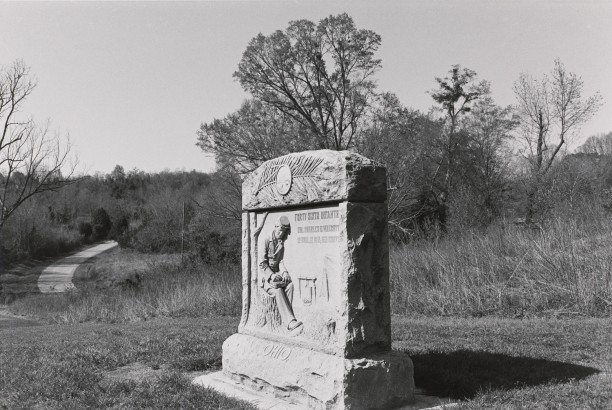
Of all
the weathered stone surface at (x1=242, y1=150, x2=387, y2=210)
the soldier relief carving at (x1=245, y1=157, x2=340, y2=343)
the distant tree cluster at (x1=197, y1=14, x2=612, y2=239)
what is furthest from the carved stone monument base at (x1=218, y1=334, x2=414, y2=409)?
the distant tree cluster at (x1=197, y1=14, x2=612, y2=239)

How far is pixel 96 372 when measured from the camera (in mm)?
6527

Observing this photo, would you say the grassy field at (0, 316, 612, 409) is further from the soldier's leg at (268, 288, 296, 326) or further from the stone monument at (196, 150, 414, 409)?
the soldier's leg at (268, 288, 296, 326)

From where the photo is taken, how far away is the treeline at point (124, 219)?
29.5 metres

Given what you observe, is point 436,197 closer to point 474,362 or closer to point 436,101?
point 436,101

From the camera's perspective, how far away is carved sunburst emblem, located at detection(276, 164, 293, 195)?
5.53 metres

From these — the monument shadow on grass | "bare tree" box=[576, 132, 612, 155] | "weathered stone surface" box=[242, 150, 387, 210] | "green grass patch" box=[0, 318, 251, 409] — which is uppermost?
"bare tree" box=[576, 132, 612, 155]

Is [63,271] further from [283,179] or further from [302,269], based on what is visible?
[302,269]

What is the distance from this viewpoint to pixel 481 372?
18.8 feet

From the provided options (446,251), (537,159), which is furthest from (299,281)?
(537,159)

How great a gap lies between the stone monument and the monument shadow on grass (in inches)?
26.5

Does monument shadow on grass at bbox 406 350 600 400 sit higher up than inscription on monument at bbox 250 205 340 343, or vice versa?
inscription on monument at bbox 250 205 340 343

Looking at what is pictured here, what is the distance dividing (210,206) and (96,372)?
72.4 feet

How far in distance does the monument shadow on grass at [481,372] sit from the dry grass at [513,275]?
4.52 meters

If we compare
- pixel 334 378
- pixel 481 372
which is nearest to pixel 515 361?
pixel 481 372
